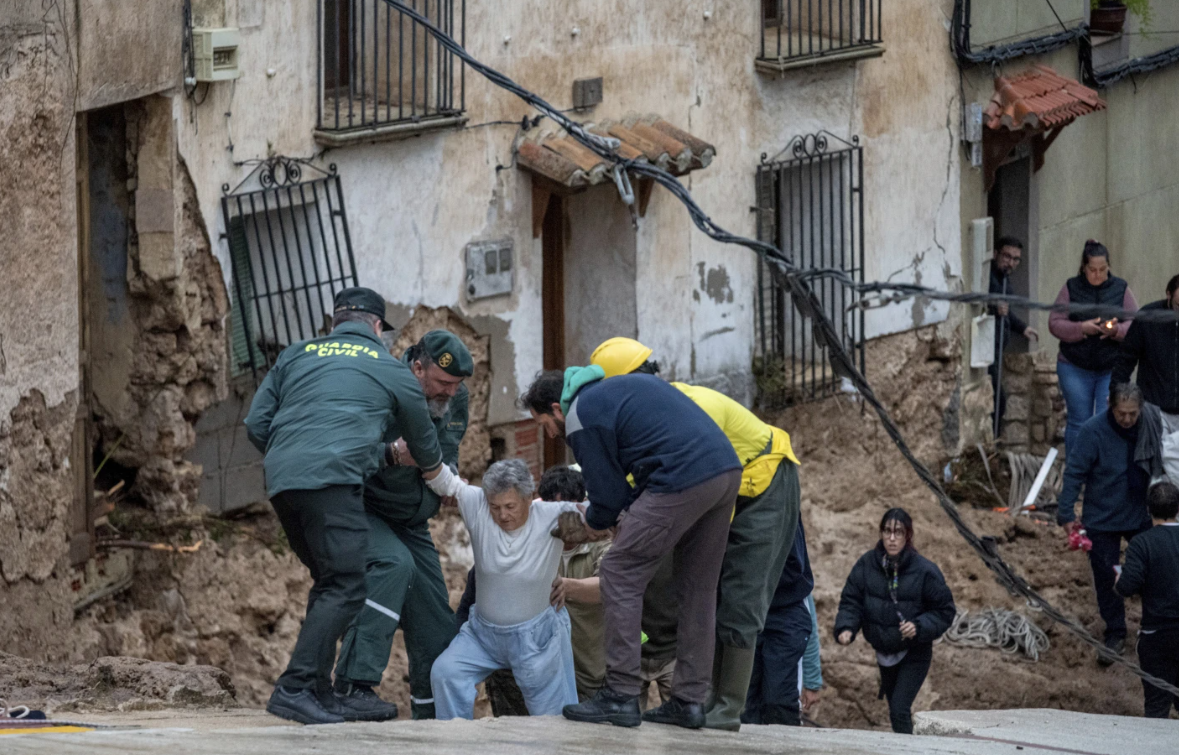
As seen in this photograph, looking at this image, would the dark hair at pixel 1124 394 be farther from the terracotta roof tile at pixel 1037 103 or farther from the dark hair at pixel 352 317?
the dark hair at pixel 352 317

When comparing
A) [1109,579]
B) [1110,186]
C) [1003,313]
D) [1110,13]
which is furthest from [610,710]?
[1110,13]

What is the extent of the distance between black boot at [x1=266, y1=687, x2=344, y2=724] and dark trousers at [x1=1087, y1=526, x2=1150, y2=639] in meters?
A: 5.98

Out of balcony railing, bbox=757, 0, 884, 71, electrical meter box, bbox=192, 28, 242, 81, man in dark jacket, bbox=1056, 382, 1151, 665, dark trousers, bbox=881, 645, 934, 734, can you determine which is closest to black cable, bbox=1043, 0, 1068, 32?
balcony railing, bbox=757, 0, 884, 71

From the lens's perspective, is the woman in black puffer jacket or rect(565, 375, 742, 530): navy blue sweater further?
the woman in black puffer jacket

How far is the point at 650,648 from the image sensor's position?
698 cm

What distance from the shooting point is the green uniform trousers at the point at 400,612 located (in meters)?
6.85

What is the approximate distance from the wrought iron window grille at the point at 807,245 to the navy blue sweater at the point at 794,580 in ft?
14.6

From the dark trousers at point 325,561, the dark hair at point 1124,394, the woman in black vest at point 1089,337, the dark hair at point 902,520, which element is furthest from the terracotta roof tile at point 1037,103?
the dark trousers at point 325,561

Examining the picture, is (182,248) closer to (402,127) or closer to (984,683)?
(402,127)

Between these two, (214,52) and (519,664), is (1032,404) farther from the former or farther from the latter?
(519,664)

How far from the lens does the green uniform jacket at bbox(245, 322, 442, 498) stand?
612 centimetres

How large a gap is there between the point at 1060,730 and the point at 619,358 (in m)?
2.68

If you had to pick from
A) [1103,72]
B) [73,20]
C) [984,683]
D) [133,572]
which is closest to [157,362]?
[133,572]

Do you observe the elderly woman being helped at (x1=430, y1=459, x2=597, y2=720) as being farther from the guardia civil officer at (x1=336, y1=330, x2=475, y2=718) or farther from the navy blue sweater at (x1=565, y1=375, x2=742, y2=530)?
the navy blue sweater at (x1=565, y1=375, x2=742, y2=530)
